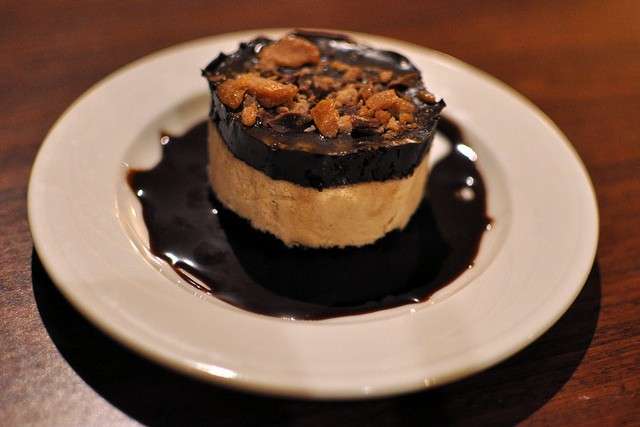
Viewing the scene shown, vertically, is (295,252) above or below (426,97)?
below

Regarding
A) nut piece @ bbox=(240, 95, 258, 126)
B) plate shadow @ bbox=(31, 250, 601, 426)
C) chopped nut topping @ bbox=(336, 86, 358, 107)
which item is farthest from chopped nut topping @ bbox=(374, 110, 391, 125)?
plate shadow @ bbox=(31, 250, 601, 426)

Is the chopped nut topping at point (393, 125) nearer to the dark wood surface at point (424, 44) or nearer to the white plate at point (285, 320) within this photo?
the white plate at point (285, 320)

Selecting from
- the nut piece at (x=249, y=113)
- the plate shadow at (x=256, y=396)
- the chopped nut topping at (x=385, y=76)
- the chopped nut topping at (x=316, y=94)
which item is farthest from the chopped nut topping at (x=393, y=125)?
the plate shadow at (x=256, y=396)

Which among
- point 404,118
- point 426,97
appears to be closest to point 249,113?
point 404,118

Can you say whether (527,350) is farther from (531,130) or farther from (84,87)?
(84,87)

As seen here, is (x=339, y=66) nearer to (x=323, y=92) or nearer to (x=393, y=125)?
(x=323, y=92)
